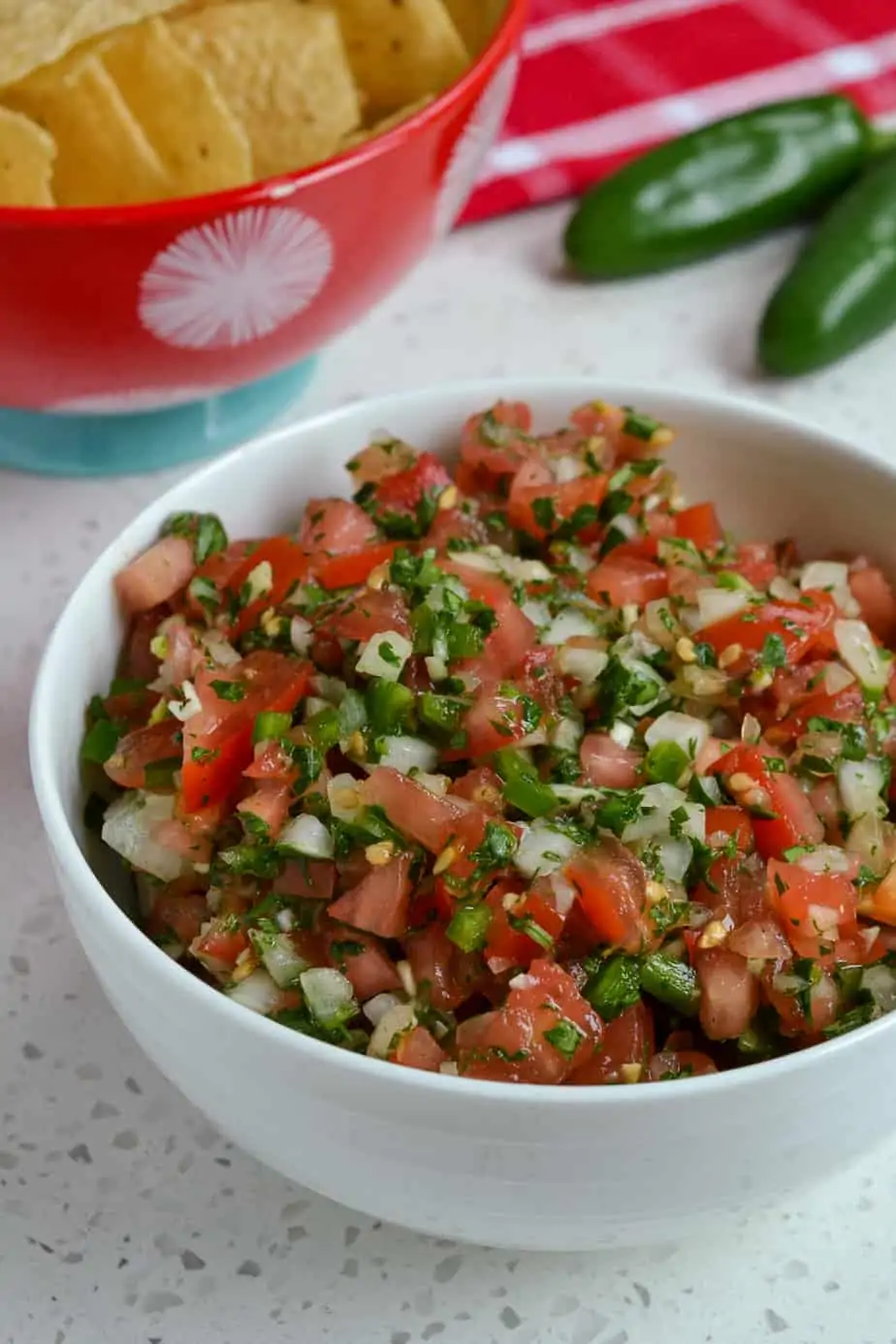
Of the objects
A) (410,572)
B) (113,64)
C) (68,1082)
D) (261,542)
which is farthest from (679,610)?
(113,64)

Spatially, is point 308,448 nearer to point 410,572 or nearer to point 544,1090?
point 410,572

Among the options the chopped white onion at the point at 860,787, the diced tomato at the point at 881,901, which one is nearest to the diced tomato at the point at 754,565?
the chopped white onion at the point at 860,787

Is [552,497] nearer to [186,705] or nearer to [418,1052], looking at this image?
[186,705]

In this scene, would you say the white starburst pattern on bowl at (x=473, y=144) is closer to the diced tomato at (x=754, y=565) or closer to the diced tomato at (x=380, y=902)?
the diced tomato at (x=754, y=565)

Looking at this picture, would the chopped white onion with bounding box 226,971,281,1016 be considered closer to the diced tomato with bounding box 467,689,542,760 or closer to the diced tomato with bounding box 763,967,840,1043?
the diced tomato with bounding box 467,689,542,760

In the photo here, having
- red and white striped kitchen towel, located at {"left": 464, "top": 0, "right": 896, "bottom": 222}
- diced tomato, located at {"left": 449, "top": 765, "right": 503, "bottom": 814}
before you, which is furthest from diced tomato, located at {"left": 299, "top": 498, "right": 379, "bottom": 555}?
red and white striped kitchen towel, located at {"left": 464, "top": 0, "right": 896, "bottom": 222}

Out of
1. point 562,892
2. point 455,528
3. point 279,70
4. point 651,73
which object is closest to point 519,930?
point 562,892

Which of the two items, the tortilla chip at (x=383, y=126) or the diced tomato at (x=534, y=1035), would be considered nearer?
the diced tomato at (x=534, y=1035)
